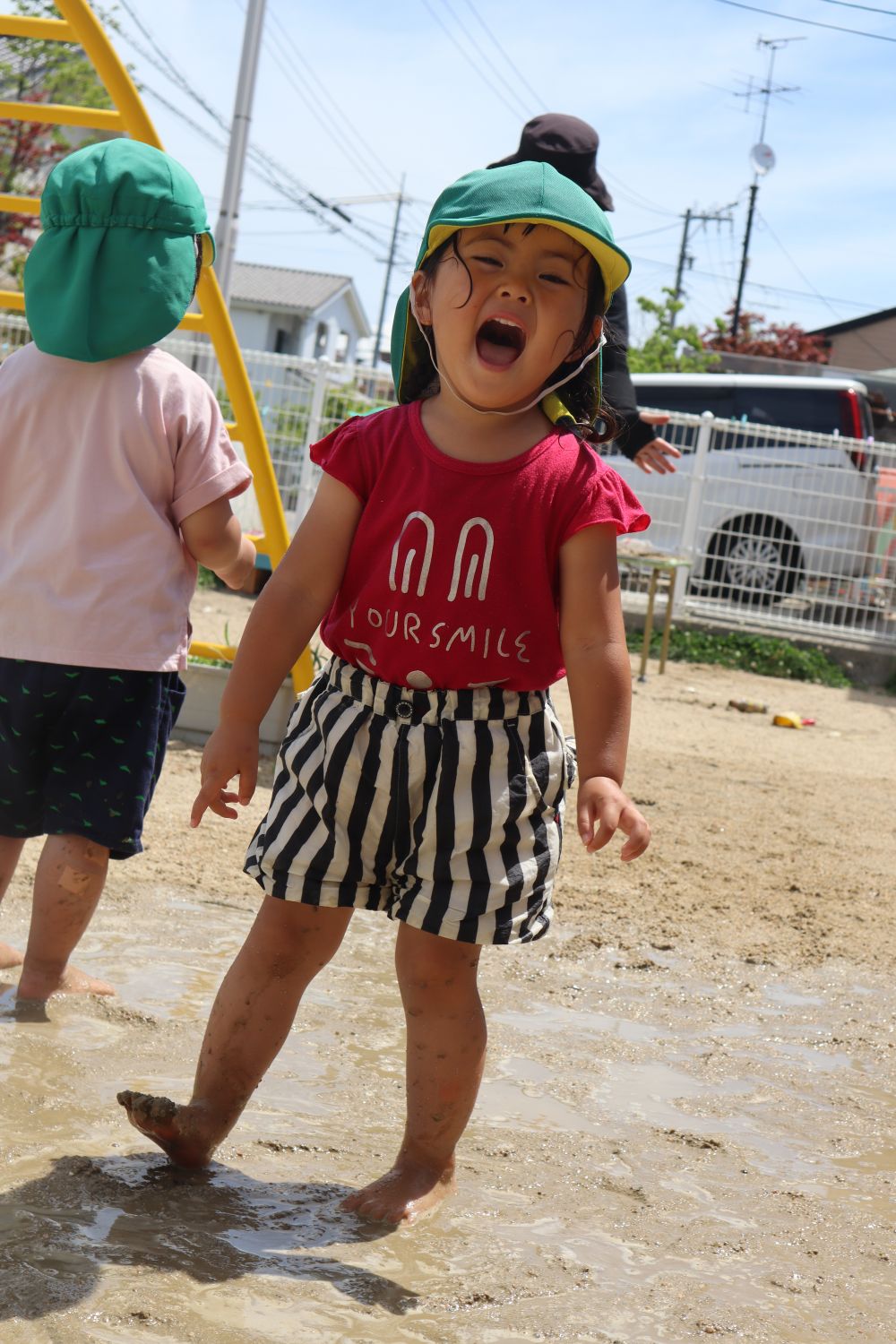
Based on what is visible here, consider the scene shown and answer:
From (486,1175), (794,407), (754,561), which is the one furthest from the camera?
(794,407)

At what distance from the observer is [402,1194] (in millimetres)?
1957

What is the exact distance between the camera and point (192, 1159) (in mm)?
1989

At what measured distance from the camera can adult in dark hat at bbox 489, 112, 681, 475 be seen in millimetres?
3375

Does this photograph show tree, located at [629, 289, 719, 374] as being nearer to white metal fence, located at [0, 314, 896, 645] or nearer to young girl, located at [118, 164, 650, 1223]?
white metal fence, located at [0, 314, 896, 645]

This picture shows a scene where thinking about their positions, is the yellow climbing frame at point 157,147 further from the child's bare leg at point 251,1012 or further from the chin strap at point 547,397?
the child's bare leg at point 251,1012

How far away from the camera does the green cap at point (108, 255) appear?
2410 millimetres

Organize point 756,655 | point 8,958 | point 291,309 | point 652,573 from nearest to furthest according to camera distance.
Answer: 1. point 8,958
2. point 652,573
3. point 756,655
4. point 291,309

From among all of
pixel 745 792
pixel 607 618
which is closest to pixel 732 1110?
pixel 607 618

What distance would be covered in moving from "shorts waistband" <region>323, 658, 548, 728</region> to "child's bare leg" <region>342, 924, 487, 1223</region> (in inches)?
12.5

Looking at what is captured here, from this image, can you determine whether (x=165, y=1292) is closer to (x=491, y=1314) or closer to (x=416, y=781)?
(x=491, y=1314)

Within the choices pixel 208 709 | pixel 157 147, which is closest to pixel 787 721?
pixel 208 709

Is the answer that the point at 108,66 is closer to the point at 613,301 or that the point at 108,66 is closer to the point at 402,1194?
the point at 613,301

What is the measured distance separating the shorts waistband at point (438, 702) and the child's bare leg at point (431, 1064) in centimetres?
32

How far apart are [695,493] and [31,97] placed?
11.0 metres
